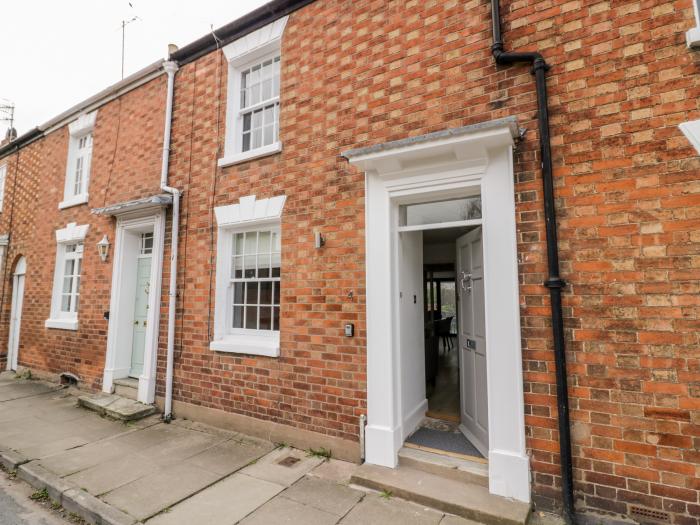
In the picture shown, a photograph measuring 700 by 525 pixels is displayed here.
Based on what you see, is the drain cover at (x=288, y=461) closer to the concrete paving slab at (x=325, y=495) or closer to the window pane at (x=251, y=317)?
the concrete paving slab at (x=325, y=495)

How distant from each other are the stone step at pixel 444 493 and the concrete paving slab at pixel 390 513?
8 centimetres

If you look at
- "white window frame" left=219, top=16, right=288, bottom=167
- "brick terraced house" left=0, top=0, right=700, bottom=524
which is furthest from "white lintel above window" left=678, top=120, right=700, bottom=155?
"white window frame" left=219, top=16, right=288, bottom=167

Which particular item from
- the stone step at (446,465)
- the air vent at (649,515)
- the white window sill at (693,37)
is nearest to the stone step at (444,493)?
the stone step at (446,465)

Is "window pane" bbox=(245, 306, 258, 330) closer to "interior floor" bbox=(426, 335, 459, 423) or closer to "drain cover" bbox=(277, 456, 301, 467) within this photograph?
"drain cover" bbox=(277, 456, 301, 467)

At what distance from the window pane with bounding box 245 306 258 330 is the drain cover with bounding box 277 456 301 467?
1803 mm

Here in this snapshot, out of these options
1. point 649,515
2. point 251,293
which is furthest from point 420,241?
point 649,515

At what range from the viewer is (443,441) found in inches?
158

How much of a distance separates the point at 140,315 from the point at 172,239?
1855 mm

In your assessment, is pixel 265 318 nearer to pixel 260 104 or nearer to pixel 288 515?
pixel 288 515

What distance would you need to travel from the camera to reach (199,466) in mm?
4008

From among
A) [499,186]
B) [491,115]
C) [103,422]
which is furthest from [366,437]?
[103,422]

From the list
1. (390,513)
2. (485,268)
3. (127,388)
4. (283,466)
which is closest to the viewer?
(390,513)

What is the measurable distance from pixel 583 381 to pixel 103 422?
247 inches

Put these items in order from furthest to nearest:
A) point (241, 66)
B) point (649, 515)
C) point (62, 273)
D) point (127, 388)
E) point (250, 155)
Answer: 1. point (62, 273)
2. point (127, 388)
3. point (241, 66)
4. point (250, 155)
5. point (649, 515)
